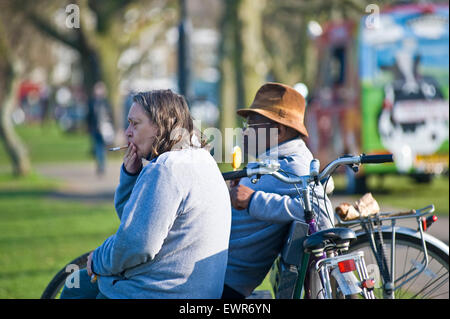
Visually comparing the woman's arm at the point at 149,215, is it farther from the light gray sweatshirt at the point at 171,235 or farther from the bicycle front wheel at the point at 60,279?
the bicycle front wheel at the point at 60,279

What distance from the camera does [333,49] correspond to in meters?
13.6

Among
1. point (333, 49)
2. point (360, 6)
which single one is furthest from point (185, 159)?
point (360, 6)

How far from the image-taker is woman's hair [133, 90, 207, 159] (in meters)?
3.29

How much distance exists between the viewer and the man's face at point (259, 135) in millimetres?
4078

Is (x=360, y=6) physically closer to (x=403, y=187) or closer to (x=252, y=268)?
(x=403, y=187)

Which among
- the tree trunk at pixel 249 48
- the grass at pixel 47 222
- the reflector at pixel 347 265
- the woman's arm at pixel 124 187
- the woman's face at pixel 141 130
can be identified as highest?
the tree trunk at pixel 249 48

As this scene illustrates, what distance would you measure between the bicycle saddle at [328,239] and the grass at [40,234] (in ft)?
10.7

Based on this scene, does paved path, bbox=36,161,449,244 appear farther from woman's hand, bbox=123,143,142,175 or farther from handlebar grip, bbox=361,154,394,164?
woman's hand, bbox=123,143,142,175

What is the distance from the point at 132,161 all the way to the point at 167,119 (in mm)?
264

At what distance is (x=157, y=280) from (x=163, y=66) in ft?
272

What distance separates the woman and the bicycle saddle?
364mm
